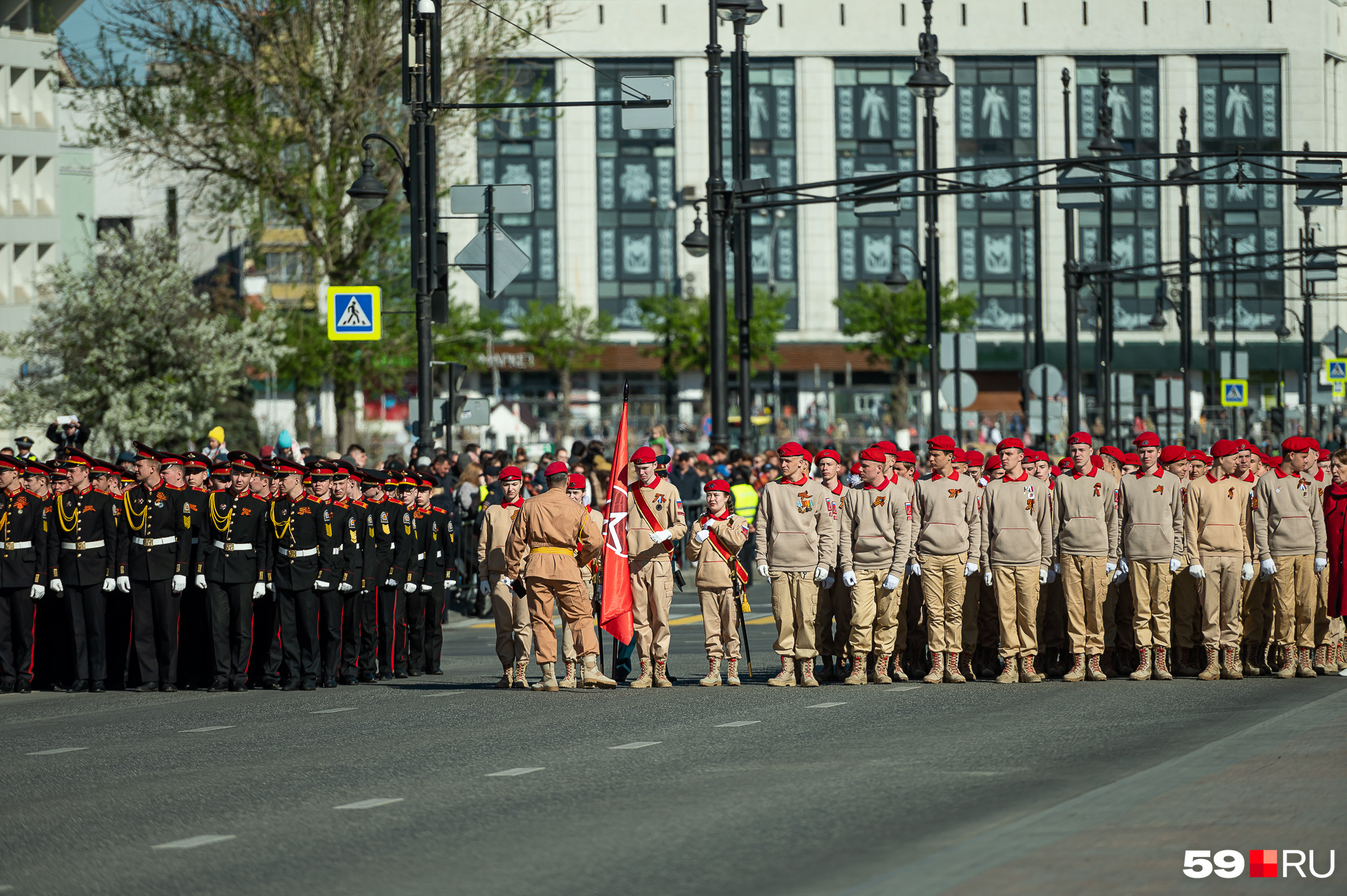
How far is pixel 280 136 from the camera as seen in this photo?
116ft

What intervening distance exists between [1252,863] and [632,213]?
7419 cm

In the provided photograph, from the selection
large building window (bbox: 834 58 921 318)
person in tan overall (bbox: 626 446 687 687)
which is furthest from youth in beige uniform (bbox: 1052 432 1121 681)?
large building window (bbox: 834 58 921 318)

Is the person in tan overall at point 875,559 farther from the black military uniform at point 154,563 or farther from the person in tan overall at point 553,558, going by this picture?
the black military uniform at point 154,563

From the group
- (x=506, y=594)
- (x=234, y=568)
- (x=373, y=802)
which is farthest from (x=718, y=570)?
(x=373, y=802)

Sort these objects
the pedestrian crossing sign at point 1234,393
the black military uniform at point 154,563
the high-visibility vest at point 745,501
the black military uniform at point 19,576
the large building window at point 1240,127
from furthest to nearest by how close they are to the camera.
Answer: the large building window at point 1240,127 → the pedestrian crossing sign at point 1234,393 → the high-visibility vest at point 745,501 → the black military uniform at point 19,576 → the black military uniform at point 154,563

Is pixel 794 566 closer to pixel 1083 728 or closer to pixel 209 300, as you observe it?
pixel 1083 728

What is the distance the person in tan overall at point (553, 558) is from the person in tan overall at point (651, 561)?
1.27ft

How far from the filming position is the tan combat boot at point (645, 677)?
15.4 m

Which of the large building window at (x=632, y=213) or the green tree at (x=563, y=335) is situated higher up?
the large building window at (x=632, y=213)

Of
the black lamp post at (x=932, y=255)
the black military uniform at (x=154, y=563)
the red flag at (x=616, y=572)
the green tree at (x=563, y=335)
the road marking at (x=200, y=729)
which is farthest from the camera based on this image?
the green tree at (x=563, y=335)

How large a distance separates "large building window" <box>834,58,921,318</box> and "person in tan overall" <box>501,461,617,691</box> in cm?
6578

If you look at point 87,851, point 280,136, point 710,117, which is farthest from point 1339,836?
point 280,136

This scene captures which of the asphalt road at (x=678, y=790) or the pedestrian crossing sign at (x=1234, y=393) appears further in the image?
the pedestrian crossing sign at (x=1234, y=393)

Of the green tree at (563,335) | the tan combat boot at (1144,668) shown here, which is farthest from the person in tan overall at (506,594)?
the green tree at (563,335)
